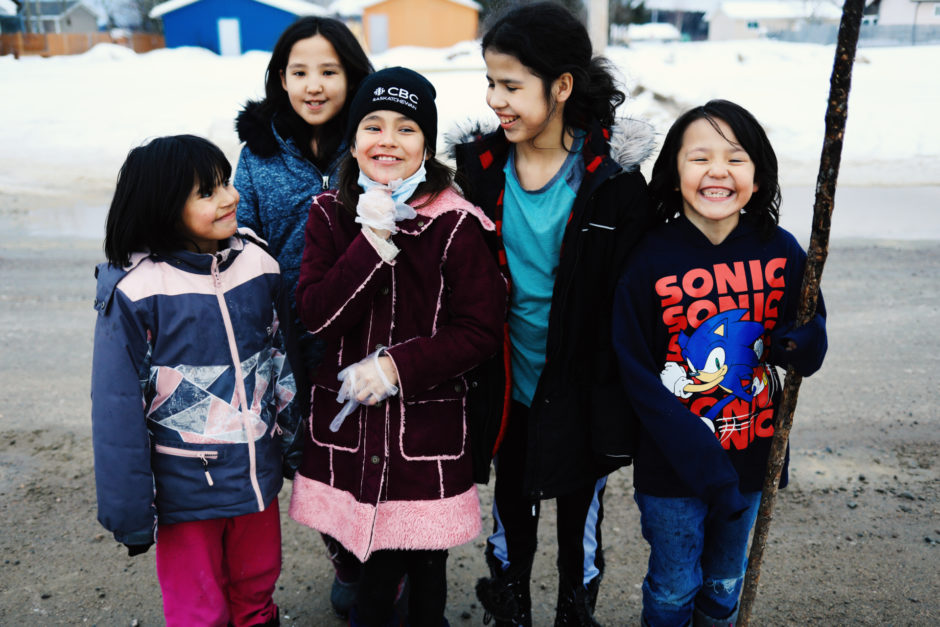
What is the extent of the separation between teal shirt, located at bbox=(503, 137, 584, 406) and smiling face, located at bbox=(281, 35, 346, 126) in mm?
679

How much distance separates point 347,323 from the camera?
7.16 feet

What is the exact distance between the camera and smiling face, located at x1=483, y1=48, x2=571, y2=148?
2279 mm

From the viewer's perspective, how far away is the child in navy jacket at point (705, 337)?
7.09 feet

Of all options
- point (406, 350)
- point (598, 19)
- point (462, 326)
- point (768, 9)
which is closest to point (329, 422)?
point (406, 350)

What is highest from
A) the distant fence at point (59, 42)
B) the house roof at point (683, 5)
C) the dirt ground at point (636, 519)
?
the house roof at point (683, 5)

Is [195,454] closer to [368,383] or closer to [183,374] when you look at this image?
[183,374]

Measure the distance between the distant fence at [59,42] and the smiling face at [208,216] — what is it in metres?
32.2

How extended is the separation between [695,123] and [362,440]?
1.31 metres

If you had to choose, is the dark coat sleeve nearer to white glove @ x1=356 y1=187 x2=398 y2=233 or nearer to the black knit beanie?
white glove @ x1=356 y1=187 x2=398 y2=233

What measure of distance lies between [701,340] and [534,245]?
0.55 meters

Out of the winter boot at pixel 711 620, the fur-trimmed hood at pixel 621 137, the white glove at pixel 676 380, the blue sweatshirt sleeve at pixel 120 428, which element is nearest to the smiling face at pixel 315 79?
the fur-trimmed hood at pixel 621 137

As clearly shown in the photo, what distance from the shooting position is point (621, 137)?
2.35 metres

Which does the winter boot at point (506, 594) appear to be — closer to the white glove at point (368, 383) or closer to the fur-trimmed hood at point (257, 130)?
the white glove at point (368, 383)

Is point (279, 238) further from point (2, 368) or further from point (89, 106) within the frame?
point (89, 106)
